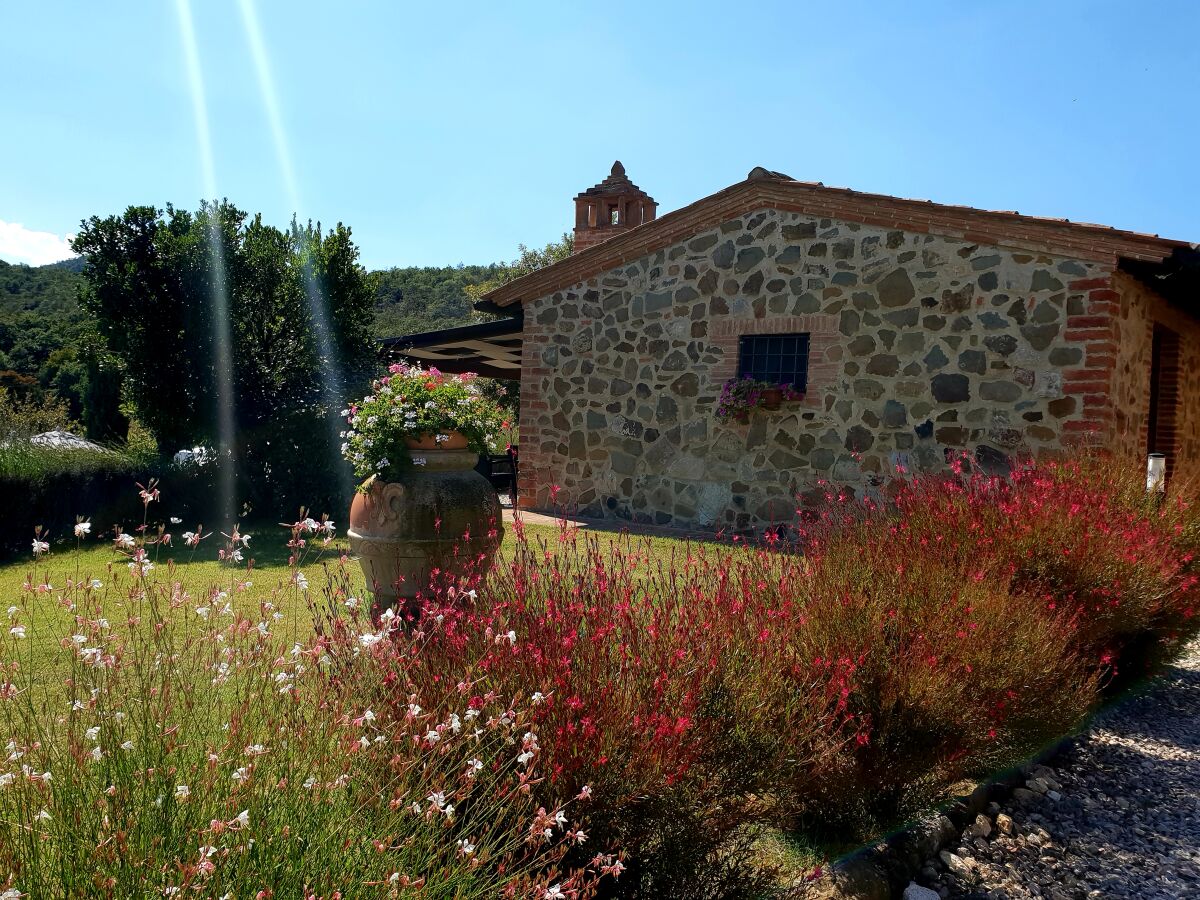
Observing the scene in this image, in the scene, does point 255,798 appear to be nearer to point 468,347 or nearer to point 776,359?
point 776,359

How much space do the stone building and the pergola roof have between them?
59 cm

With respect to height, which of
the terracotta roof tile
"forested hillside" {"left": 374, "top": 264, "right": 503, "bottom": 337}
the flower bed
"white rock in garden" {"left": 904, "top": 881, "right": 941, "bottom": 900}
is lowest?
"white rock in garden" {"left": 904, "top": 881, "right": 941, "bottom": 900}

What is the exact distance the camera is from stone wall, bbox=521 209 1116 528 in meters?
8.11

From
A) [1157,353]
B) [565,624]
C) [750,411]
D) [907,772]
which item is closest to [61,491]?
[750,411]

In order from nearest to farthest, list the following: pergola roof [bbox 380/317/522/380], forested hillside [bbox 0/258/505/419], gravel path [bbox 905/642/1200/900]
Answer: gravel path [bbox 905/642/1200/900] < pergola roof [bbox 380/317/522/380] < forested hillside [bbox 0/258/505/419]

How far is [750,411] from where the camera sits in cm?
980

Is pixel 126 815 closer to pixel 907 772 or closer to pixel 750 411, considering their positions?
pixel 907 772

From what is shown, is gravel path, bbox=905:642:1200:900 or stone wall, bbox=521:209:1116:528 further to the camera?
stone wall, bbox=521:209:1116:528

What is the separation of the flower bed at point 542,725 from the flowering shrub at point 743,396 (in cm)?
509

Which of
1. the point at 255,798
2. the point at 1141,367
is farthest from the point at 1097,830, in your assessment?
the point at 1141,367

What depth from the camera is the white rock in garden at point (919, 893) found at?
2.86m

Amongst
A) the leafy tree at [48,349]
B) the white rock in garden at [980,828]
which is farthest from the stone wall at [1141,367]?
the leafy tree at [48,349]

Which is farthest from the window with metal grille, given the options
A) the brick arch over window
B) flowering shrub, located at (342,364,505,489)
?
flowering shrub, located at (342,364,505,489)

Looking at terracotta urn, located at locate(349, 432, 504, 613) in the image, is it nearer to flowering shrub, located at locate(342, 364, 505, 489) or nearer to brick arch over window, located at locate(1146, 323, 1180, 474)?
flowering shrub, located at locate(342, 364, 505, 489)
